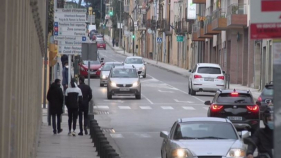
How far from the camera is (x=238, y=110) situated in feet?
82.2

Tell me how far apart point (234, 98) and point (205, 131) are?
849cm

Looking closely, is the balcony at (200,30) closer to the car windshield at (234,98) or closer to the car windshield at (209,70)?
the car windshield at (209,70)

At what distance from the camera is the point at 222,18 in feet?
194

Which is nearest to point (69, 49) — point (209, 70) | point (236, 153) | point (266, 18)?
point (236, 153)

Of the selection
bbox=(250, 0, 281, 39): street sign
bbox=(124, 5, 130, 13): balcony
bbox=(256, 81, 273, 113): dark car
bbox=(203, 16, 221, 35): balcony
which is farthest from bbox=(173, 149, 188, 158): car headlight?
bbox=(124, 5, 130, 13): balcony

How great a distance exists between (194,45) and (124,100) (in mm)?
41629

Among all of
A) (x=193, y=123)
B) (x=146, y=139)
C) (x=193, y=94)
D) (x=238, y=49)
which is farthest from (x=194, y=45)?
(x=193, y=123)

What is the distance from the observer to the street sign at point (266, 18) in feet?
22.8

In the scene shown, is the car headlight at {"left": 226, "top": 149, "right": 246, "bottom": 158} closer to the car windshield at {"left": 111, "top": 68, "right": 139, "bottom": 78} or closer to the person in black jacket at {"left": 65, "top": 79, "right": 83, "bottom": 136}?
the person in black jacket at {"left": 65, "top": 79, "right": 83, "bottom": 136}

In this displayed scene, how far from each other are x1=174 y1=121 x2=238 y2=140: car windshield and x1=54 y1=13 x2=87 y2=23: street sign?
564 inches

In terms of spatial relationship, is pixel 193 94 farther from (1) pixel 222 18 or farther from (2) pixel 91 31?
(2) pixel 91 31

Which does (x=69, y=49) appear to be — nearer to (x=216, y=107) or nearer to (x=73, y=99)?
(x=73, y=99)

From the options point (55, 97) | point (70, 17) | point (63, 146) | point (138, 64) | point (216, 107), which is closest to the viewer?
point (63, 146)

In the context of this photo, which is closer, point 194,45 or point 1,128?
point 1,128
